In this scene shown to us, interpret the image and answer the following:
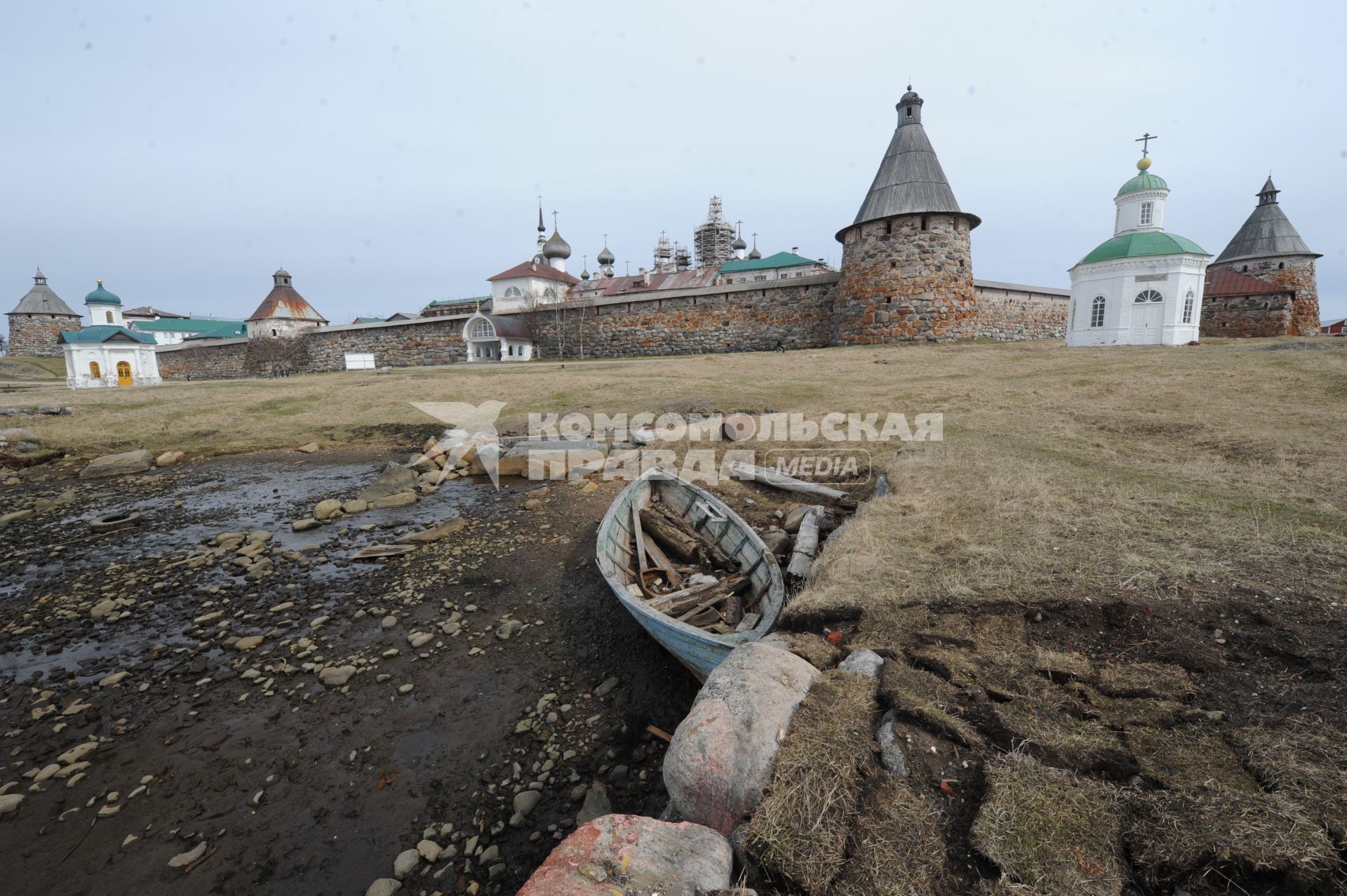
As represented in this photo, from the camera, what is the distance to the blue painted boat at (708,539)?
4645mm

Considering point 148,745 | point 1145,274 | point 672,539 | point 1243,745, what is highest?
point 1145,274

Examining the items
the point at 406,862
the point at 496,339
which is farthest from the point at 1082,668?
the point at 496,339

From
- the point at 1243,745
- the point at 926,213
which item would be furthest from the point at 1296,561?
the point at 926,213

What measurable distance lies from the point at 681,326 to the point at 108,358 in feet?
103

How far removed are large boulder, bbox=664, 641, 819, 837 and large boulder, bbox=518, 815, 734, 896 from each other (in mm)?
236

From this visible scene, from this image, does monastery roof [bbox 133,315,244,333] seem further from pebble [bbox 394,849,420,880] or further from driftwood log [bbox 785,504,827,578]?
pebble [bbox 394,849,420,880]

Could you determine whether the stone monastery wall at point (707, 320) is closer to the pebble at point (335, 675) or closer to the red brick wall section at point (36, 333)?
the pebble at point (335, 675)

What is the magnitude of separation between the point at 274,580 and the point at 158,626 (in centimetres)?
122

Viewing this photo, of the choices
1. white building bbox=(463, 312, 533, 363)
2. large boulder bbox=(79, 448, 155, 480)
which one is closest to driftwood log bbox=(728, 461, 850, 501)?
large boulder bbox=(79, 448, 155, 480)

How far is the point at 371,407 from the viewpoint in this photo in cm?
1842

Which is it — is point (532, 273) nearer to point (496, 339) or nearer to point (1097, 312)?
point (496, 339)

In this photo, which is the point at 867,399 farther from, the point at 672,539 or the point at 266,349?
the point at 266,349

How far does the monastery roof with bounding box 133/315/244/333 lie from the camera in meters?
60.6

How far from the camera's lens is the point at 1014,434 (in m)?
10.2
